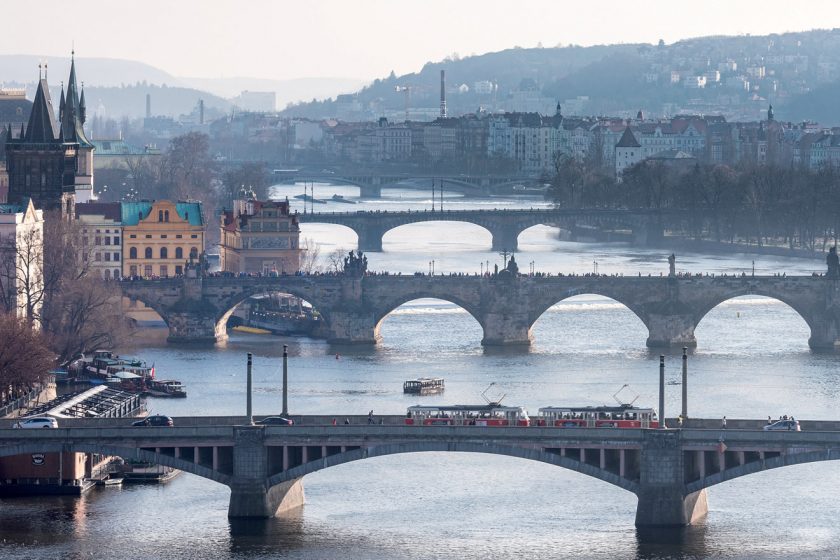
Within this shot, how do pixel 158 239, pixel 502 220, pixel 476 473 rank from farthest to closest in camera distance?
pixel 502 220 → pixel 158 239 → pixel 476 473

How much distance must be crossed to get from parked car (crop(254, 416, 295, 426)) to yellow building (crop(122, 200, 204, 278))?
133 ft


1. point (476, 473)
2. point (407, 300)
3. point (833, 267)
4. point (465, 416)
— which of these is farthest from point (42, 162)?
point (465, 416)

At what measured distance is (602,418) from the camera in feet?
202

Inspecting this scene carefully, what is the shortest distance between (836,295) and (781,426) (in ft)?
112

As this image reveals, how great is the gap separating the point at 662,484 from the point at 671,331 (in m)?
35.2

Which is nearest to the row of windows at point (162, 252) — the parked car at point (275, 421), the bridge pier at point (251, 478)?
the parked car at point (275, 421)

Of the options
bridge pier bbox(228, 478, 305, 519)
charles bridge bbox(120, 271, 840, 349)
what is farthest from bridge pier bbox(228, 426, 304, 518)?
charles bridge bbox(120, 271, 840, 349)

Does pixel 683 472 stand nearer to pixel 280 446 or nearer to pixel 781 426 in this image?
pixel 781 426

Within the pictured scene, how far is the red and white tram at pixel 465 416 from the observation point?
6081 centimetres

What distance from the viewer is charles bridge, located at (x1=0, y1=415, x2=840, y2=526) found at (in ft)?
189

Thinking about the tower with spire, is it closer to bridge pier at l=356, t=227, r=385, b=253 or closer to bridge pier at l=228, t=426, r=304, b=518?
bridge pier at l=356, t=227, r=385, b=253

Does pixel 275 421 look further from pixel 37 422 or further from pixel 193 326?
pixel 193 326

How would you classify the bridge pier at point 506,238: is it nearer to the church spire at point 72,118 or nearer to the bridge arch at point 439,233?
the bridge arch at point 439,233

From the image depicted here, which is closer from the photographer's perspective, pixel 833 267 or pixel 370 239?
pixel 833 267
